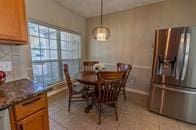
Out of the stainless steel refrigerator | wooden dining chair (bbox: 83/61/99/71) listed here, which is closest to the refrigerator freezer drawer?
the stainless steel refrigerator

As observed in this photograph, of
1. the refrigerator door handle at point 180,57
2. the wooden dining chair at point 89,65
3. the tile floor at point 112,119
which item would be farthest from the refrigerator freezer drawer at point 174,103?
the wooden dining chair at point 89,65

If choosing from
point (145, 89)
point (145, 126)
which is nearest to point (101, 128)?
point (145, 126)

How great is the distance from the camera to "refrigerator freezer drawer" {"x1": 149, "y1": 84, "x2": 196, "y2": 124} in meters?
2.03

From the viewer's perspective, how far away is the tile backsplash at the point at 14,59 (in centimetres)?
156

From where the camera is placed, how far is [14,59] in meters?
1.68

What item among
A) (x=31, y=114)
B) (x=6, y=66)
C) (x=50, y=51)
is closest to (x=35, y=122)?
(x=31, y=114)

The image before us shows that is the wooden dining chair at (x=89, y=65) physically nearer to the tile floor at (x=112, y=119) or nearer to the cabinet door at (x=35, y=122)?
the tile floor at (x=112, y=119)

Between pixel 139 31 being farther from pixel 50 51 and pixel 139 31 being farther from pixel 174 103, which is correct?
pixel 50 51

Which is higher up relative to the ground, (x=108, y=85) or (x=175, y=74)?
(x=175, y=74)

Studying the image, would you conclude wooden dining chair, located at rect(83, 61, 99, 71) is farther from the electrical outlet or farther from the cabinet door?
the cabinet door

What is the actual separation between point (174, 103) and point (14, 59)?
2714mm

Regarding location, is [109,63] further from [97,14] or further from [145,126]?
[145,126]

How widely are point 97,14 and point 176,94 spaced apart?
9.88 feet

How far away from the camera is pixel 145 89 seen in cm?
325
